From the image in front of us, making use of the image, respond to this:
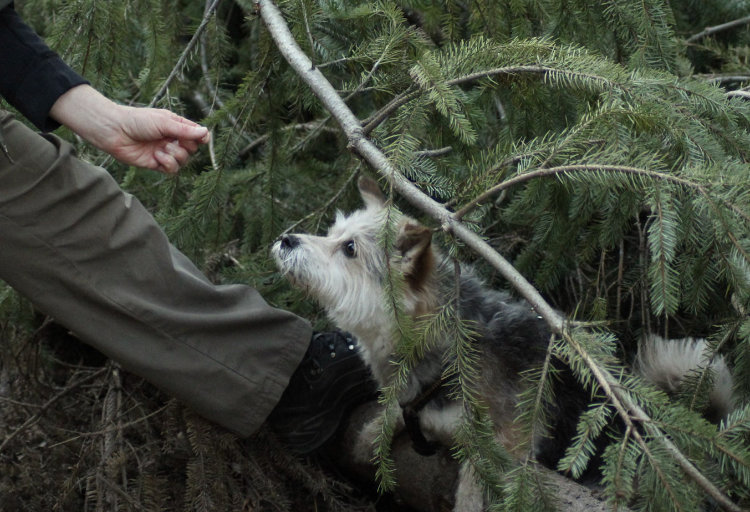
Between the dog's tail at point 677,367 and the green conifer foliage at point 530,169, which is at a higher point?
the green conifer foliage at point 530,169

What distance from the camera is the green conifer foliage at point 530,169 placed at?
5.60 feet

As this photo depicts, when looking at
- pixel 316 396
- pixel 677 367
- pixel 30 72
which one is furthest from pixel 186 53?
pixel 677 367

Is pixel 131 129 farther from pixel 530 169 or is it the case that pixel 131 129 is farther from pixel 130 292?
pixel 530 169

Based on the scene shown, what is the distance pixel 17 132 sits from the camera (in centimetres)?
236

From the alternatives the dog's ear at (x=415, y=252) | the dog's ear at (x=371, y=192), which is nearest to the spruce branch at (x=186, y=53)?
the dog's ear at (x=371, y=192)

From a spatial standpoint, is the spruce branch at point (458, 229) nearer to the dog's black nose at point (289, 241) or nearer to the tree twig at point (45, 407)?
the dog's black nose at point (289, 241)

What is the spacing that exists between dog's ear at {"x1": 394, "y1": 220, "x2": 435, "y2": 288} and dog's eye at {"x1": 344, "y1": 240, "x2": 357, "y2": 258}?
1.03ft

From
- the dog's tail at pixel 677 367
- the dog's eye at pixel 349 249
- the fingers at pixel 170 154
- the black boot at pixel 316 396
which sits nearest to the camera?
the fingers at pixel 170 154

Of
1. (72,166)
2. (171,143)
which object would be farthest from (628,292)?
(72,166)

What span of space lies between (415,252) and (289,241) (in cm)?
62

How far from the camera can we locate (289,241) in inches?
118

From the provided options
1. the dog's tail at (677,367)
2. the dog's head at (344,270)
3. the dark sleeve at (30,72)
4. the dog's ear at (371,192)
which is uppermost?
the dark sleeve at (30,72)

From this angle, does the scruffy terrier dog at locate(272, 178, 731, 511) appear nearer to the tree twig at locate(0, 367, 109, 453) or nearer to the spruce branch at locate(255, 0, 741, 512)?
the spruce branch at locate(255, 0, 741, 512)

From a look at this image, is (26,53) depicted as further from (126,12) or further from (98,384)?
(98,384)
